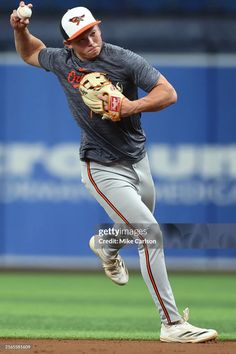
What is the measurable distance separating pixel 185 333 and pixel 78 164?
653cm

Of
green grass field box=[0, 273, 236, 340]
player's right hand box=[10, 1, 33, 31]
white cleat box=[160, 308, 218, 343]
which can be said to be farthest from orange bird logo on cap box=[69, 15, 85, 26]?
green grass field box=[0, 273, 236, 340]

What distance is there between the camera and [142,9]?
41.7ft

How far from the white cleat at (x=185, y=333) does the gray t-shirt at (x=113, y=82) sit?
1016mm

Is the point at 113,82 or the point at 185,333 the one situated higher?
the point at 113,82

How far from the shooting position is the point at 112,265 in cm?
682

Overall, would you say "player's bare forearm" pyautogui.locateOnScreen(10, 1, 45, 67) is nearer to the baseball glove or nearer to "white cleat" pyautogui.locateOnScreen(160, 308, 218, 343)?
the baseball glove

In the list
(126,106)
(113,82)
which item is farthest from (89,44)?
(126,106)

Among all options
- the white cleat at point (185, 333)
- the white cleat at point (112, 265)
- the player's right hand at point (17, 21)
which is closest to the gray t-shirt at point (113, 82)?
the player's right hand at point (17, 21)

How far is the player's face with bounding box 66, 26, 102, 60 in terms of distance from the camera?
6094mm

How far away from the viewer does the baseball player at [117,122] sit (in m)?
6.05

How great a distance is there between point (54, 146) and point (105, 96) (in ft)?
22.0

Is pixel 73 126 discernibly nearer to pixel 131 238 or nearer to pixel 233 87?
pixel 233 87

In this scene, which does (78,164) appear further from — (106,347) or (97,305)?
(106,347)

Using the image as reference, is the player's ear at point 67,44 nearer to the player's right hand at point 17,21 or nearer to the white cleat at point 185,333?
the player's right hand at point 17,21
